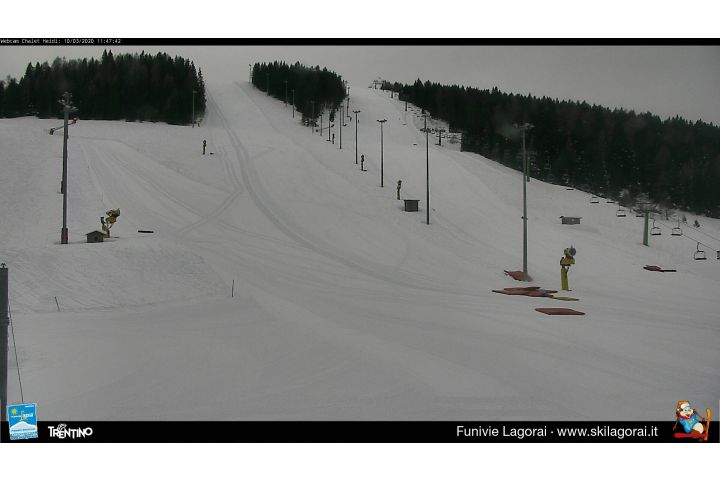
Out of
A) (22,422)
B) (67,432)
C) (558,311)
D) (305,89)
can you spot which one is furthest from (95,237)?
(305,89)

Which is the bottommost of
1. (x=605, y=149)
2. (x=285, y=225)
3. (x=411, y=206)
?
(x=285, y=225)

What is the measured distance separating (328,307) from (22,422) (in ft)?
22.2

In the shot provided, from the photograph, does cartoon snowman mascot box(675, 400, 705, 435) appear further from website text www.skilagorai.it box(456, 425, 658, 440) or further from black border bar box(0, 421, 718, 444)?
website text www.skilagorai.it box(456, 425, 658, 440)

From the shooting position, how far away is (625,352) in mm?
7914

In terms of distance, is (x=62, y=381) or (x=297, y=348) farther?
(x=297, y=348)

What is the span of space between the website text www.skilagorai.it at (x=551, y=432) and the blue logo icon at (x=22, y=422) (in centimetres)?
417

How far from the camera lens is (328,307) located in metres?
11.0

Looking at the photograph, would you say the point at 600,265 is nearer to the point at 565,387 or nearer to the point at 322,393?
the point at 565,387

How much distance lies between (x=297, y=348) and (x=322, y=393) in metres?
1.96

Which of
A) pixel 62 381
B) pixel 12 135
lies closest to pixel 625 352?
pixel 62 381

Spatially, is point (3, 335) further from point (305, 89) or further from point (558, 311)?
point (305, 89)

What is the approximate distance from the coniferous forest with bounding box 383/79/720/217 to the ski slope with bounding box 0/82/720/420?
213cm

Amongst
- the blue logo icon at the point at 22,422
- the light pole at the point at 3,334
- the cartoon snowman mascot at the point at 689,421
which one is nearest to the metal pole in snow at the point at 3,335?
the light pole at the point at 3,334

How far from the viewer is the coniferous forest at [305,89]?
1925 inches
